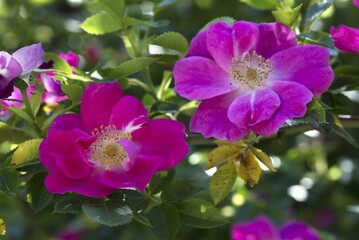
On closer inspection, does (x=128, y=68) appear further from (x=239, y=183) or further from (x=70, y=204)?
(x=239, y=183)

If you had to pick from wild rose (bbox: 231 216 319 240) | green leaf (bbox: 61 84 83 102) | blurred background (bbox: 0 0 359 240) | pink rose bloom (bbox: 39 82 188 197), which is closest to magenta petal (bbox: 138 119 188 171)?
pink rose bloom (bbox: 39 82 188 197)

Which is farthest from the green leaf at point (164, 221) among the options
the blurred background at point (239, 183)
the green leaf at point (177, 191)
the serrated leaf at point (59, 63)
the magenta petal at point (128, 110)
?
the blurred background at point (239, 183)

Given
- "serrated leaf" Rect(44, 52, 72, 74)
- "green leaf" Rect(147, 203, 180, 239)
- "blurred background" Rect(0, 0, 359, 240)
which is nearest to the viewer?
"green leaf" Rect(147, 203, 180, 239)

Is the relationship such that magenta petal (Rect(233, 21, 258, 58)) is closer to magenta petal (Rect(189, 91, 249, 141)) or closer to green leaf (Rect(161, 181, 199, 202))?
magenta petal (Rect(189, 91, 249, 141))

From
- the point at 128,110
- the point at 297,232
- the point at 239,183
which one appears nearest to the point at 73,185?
the point at 128,110

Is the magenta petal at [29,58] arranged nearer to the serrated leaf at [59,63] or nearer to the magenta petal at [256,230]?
the serrated leaf at [59,63]

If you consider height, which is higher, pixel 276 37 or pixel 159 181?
pixel 276 37
